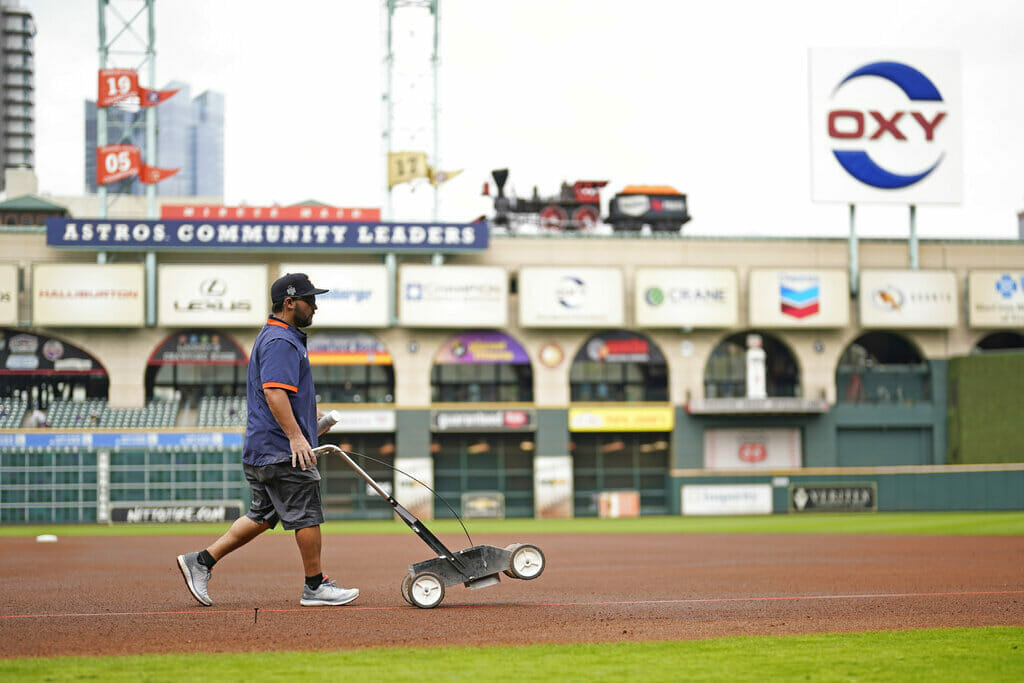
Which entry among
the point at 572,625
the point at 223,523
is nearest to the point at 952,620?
the point at 572,625

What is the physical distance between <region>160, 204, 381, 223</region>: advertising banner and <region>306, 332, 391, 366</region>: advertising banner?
4352 mm

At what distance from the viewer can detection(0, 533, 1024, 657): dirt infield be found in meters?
7.11

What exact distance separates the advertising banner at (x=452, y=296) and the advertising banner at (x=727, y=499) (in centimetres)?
963

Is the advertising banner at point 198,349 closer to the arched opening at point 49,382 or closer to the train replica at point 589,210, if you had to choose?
the arched opening at point 49,382

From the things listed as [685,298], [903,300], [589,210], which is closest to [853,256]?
[903,300]

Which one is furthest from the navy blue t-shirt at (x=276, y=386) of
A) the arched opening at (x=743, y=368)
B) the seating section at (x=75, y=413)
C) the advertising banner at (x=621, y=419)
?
the arched opening at (x=743, y=368)

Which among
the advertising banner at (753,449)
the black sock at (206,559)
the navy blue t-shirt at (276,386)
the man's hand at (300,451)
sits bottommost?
the advertising banner at (753,449)

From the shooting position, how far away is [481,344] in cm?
4631

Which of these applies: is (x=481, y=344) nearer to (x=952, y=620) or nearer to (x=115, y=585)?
(x=115, y=585)

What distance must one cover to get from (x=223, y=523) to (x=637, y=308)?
1716cm

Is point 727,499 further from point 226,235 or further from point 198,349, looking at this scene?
point 226,235

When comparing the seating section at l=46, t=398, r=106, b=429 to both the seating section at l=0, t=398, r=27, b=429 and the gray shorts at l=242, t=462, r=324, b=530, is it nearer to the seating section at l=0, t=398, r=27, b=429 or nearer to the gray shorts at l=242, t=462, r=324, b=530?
the seating section at l=0, t=398, r=27, b=429

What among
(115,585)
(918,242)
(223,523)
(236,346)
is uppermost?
(918,242)

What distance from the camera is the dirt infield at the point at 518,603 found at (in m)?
7.11
